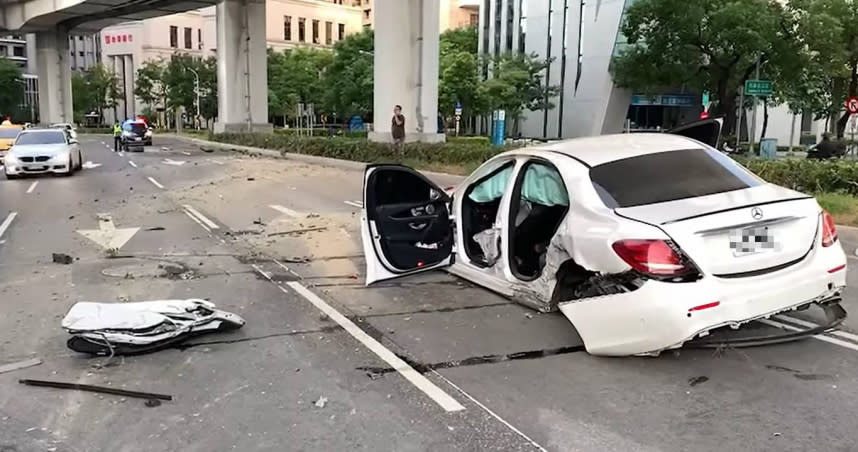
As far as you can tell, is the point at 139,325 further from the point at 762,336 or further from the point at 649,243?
the point at 762,336

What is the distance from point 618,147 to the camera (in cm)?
631

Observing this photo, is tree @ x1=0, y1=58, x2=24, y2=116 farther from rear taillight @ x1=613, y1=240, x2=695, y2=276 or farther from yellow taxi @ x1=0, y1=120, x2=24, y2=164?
rear taillight @ x1=613, y1=240, x2=695, y2=276

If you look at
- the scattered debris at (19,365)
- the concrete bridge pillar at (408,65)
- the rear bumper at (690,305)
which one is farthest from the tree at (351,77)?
the rear bumper at (690,305)

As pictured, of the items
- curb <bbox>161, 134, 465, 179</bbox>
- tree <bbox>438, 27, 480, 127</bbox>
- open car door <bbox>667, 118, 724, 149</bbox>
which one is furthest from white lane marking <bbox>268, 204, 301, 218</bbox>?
tree <bbox>438, 27, 480, 127</bbox>

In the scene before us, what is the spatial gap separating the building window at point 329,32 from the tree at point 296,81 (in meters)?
33.2

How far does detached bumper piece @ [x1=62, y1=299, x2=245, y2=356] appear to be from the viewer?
219 inches

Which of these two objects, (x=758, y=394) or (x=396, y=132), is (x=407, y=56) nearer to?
(x=396, y=132)

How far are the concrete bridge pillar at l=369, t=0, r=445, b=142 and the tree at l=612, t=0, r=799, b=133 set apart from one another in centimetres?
1040

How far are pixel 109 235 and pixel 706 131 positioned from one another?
338 inches

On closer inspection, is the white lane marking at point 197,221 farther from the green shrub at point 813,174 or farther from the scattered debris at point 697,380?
the green shrub at point 813,174

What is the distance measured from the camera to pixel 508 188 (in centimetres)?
650

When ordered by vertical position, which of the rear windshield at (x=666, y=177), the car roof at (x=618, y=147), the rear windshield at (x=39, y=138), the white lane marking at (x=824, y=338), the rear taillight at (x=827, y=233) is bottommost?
the white lane marking at (x=824, y=338)

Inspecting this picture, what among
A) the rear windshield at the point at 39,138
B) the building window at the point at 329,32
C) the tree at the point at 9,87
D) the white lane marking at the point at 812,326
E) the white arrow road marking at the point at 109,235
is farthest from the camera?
the building window at the point at 329,32

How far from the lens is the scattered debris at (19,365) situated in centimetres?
528
